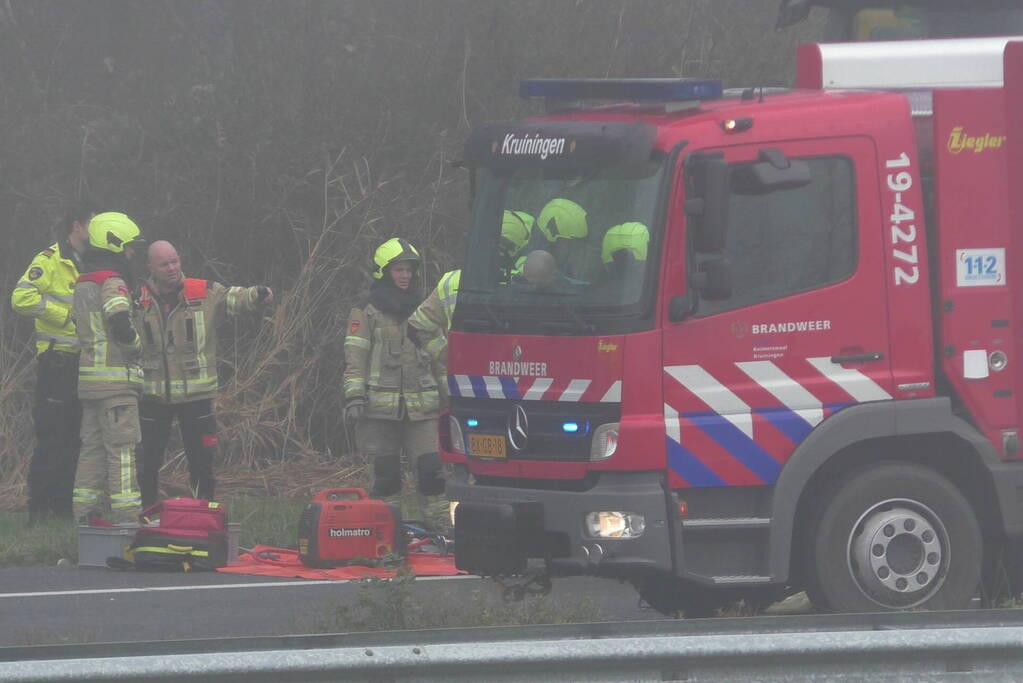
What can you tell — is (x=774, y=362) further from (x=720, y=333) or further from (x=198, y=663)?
(x=198, y=663)

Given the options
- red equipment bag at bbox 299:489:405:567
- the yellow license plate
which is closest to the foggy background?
Answer: red equipment bag at bbox 299:489:405:567

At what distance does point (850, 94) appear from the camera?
26.1 ft

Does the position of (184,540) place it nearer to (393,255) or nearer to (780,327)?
(393,255)

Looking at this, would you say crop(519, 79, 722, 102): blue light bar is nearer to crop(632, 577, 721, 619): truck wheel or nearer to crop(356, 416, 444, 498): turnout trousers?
crop(632, 577, 721, 619): truck wheel

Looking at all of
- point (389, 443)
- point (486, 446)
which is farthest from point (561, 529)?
point (389, 443)

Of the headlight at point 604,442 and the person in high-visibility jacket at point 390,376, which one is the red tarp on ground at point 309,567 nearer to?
the person in high-visibility jacket at point 390,376

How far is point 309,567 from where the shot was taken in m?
10.2

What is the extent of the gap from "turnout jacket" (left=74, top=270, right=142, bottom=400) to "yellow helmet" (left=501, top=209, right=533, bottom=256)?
384 cm

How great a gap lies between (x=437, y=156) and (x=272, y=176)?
149 cm

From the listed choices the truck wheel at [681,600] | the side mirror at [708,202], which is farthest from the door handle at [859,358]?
the truck wheel at [681,600]

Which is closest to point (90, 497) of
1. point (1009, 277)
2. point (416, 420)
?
point (416, 420)

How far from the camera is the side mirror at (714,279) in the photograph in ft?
24.5

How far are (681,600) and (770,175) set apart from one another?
222cm

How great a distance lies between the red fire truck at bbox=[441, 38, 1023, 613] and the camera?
24.7 ft
